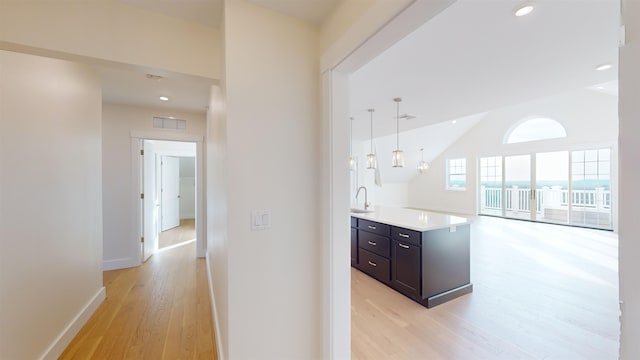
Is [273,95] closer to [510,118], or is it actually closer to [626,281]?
[626,281]

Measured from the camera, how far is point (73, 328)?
7.20 ft

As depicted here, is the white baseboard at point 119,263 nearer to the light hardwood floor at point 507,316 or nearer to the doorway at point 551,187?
the light hardwood floor at point 507,316

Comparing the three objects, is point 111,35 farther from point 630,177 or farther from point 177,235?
point 177,235

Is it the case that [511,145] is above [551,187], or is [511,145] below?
above

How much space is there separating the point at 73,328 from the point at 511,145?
32.6ft

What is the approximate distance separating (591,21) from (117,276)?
18.7ft

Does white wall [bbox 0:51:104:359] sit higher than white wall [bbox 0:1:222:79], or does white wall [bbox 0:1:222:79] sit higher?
white wall [bbox 0:1:222:79]

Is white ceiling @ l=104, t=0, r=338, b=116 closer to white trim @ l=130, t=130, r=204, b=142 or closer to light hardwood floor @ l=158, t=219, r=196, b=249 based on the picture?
white trim @ l=130, t=130, r=204, b=142

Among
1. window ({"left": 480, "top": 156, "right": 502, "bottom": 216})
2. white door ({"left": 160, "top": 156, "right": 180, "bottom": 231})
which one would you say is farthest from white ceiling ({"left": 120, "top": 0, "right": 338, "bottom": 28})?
window ({"left": 480, "top": 156, "right": 502, "bottom": 216})

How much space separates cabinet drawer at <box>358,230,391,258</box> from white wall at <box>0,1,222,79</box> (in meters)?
2.54

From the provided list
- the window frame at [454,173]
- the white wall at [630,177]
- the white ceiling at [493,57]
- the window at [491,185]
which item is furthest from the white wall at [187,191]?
the window at [491,185]

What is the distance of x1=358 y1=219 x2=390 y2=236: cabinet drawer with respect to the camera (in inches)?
124

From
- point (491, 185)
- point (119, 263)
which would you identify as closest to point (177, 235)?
point (119, 263)

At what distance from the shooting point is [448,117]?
4996 mm
